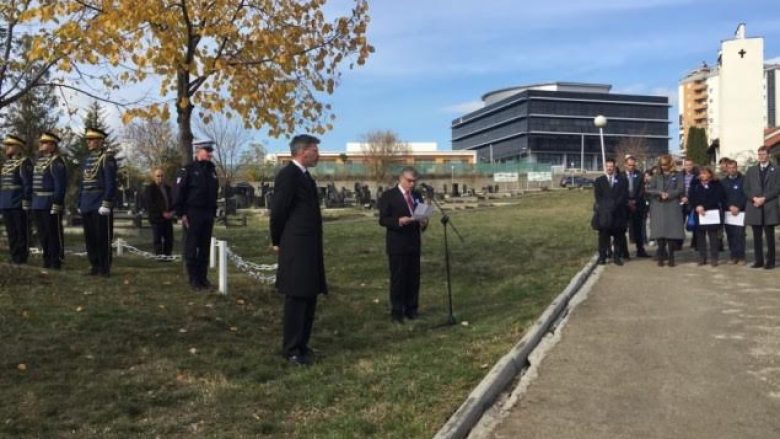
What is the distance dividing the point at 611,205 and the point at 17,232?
9.77 meters

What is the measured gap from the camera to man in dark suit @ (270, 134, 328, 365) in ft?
22.7

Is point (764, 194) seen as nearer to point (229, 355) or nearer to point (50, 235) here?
point (229, 355)

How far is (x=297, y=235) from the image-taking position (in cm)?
698

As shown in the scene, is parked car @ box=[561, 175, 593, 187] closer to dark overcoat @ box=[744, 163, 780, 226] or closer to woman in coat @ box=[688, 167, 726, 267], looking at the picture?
woman in coat @ box=[688, 167, 726, 267]

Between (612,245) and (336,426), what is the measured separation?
425 inches

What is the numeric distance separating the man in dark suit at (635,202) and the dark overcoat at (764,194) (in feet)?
6.87

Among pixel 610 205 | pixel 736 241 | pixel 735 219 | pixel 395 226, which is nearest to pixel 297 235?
pixel 395 226

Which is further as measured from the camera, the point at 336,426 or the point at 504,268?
the point at 504,268

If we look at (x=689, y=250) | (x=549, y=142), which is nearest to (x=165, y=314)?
(x=689, y=250)

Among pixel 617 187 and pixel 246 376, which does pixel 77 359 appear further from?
pixel 617 187

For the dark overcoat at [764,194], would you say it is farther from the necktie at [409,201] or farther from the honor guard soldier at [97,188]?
the honor guard soldier at [97,188]

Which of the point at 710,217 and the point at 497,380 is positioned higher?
the point at 710,217

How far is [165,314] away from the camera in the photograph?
8695mm

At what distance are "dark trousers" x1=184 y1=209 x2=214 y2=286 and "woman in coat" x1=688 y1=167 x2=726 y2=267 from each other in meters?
8.48
